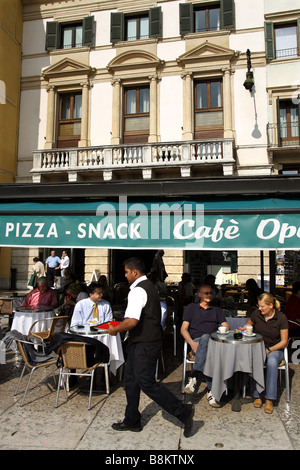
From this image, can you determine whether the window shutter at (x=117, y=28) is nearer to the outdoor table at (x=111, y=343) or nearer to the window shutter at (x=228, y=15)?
the window shutter at (x=228, y=15)

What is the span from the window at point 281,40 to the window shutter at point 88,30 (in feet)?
28.5

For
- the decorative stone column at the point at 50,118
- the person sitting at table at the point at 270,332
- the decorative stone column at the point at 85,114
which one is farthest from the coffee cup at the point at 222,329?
the decorative stone column at the point at 50,118

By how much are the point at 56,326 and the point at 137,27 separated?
17502mm

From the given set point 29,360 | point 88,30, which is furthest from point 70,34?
point 29,360

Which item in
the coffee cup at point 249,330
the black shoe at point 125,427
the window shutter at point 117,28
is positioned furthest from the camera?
the window shutter at point 117,28

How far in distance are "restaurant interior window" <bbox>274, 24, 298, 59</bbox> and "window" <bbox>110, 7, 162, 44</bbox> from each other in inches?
226

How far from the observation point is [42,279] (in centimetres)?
718

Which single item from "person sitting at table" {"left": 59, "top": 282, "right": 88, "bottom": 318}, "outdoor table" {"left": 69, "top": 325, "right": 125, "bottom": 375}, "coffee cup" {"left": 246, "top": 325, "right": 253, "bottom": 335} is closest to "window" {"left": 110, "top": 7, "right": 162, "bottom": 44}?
"person sitting at table" {"left": 59, "top": 282, "right": 88, "bottom": 318}

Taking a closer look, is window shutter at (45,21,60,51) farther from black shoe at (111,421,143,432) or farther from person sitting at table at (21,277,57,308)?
black shoe at (111,421,143,432)

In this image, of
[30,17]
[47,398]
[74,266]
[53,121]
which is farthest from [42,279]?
[30,17]

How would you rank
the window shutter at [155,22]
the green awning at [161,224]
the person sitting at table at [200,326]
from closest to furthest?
the person sitting at table at [200,326]
the green awning at [161,224]
the window shutter at [155,22]

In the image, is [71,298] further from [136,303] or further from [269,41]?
[269,41]

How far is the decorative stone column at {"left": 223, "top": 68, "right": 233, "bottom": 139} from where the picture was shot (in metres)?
16.6

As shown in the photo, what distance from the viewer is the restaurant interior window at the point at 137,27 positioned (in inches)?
720
